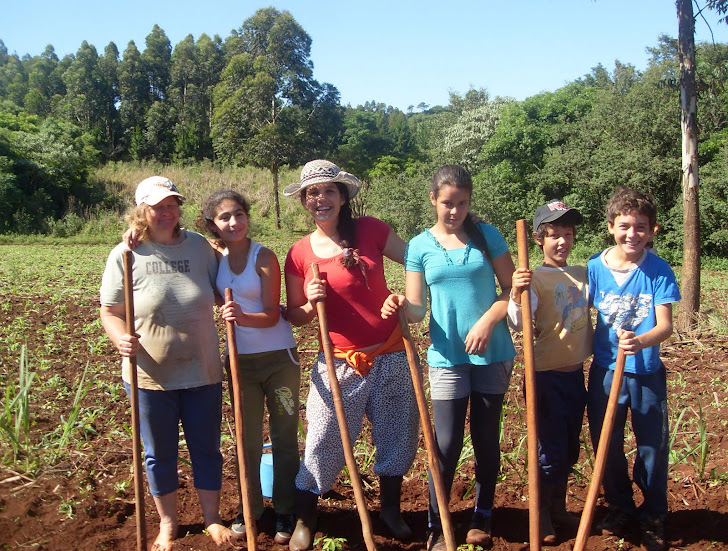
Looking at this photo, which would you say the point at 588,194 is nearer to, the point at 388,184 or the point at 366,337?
the point at 388,184

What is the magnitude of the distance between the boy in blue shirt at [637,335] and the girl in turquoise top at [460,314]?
42 centimetres

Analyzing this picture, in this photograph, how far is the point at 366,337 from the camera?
2.75 metres

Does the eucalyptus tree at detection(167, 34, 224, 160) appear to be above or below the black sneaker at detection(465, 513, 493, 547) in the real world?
above

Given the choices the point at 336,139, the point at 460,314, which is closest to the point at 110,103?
the point at 336,139

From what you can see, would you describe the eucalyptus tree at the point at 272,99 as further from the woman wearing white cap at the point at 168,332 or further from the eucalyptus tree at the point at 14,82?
the eucalyptus tree at the point at 14,82

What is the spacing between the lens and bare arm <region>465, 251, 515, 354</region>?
256cm

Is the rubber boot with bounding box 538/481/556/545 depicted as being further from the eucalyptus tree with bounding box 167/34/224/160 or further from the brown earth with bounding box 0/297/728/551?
the eucalyptus tree with bounding box 167/34/224/160

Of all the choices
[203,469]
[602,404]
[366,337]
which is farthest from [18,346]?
[602,404]

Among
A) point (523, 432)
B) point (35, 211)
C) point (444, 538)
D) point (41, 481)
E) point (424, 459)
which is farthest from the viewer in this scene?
point (35, 211)

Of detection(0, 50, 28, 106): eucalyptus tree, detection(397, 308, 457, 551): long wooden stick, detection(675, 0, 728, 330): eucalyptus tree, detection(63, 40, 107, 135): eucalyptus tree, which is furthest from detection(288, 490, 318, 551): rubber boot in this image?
detection(0, 50, 28, 106): eucalyptus tree

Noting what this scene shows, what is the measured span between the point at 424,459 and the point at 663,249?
→ 55.5ft

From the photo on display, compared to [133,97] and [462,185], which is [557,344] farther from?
[133,97]

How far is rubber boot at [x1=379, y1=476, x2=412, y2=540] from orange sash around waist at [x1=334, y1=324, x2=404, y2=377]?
1.81 ft

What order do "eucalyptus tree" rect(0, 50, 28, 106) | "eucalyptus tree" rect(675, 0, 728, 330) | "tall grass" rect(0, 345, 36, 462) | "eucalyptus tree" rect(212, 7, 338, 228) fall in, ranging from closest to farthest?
"tall grass" rect(0, 345, 36, 462)
"eucalyptus tree" rect(675, 0, 728, 330)
"eucalyptus tree" rect(212, 7, 338, 228)
"eucalyptus tree" rect(0, 50, 28, 106)
